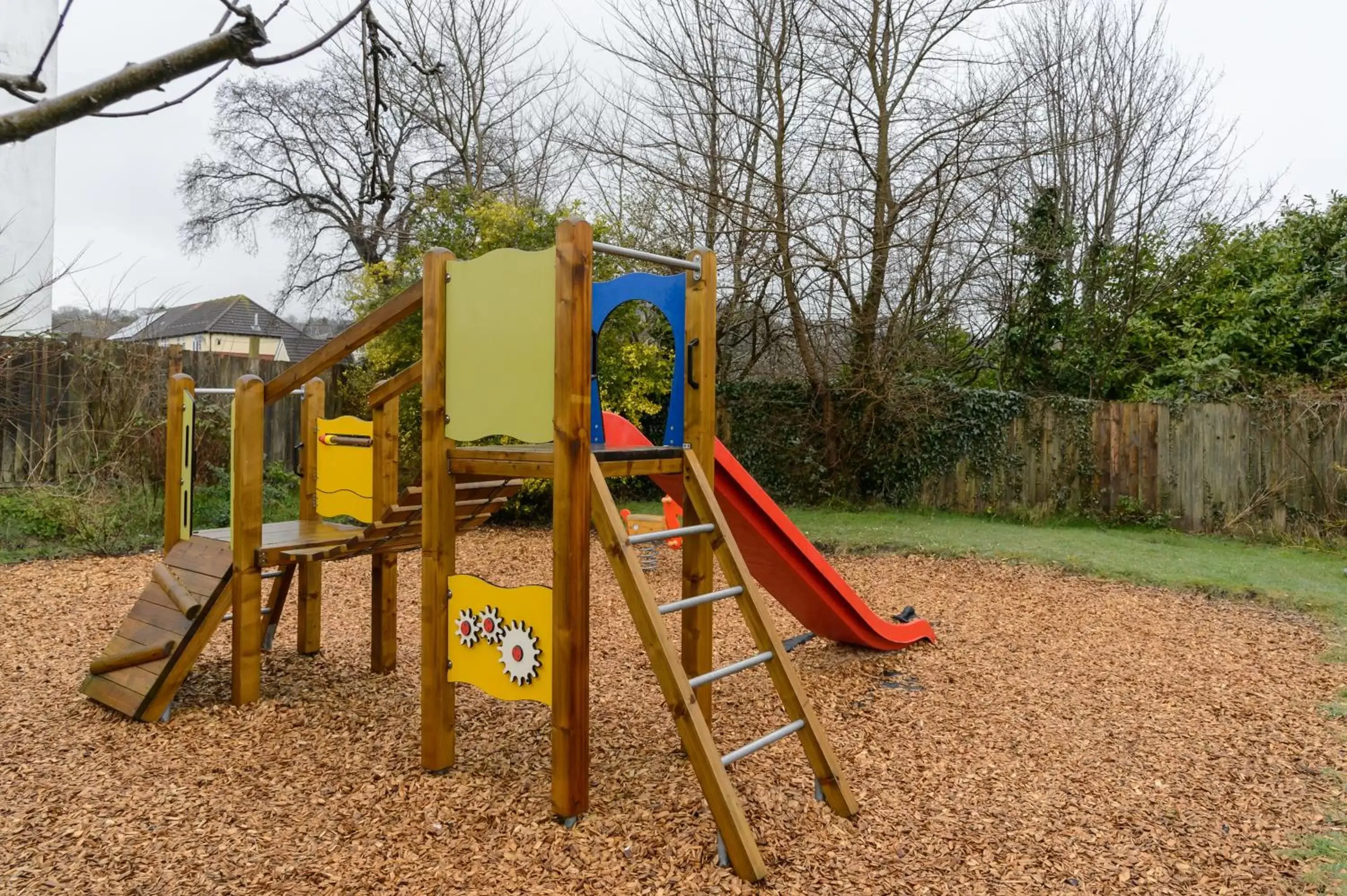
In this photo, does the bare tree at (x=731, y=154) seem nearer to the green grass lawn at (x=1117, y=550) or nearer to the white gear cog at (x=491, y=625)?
the green grass lawn at (x=1117, y=550)

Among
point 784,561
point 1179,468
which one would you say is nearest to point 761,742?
point 784,561

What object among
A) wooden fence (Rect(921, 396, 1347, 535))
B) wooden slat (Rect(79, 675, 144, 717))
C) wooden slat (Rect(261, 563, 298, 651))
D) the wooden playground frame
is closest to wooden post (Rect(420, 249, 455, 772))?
the wooden playground frame

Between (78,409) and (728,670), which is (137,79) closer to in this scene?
(728,670)

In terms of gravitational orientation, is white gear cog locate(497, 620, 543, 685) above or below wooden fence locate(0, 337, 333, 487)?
below

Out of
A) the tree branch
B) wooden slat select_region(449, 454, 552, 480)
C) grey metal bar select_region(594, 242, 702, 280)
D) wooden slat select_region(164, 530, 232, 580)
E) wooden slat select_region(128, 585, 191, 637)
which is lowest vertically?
wooden slat select_region(128, 585, 191, 637)

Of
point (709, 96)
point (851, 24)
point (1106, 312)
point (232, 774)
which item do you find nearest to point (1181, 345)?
point (1106, 312)

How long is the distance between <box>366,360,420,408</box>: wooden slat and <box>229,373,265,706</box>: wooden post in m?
0.63

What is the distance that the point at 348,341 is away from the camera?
173 inches

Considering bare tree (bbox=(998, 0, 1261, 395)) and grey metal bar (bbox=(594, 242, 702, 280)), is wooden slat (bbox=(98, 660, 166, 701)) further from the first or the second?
bare tree (bbox=(998, 0, 1261, 395))

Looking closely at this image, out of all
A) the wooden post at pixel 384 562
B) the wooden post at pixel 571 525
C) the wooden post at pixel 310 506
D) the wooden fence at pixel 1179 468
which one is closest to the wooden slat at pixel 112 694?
the wooden post at pixel 310 506

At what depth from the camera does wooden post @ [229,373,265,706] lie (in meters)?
4.56

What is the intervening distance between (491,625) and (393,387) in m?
1.97

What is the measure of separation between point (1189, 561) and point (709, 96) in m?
8.35

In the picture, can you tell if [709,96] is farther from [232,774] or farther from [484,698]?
[232,774]
